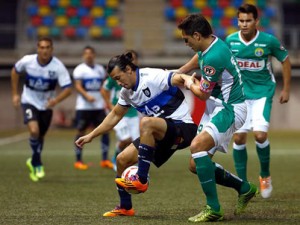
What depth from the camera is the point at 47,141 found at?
20.4 meters

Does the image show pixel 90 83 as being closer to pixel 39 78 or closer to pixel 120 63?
pixel 39 78

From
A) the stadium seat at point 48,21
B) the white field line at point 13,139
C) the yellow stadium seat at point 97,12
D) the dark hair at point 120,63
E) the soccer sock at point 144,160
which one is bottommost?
the white field line at point 13,139

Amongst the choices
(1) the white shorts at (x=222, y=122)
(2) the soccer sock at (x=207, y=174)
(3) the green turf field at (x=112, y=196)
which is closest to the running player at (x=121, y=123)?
(3) the green turf field at (x=112, y=196)

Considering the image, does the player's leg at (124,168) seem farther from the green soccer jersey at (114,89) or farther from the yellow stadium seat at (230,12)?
the yellow stadium seat at (230,12)

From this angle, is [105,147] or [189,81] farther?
[105,147]

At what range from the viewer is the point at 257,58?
9.49m

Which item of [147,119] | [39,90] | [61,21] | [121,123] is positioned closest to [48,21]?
[61,21]

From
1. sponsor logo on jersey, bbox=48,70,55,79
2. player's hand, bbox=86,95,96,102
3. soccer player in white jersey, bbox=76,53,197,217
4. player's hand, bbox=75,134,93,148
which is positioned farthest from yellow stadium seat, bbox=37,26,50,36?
player's hand, bbox=75,134,93,148

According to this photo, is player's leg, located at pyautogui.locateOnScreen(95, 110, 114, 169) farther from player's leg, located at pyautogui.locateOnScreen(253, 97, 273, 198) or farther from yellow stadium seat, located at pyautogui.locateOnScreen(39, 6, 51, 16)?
yellow stadium seat, located at pyautogui.locateOnScreen(39, 6, 51, 16)

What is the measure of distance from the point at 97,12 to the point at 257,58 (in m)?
19.7

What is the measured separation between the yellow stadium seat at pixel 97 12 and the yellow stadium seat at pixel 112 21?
1.11ft

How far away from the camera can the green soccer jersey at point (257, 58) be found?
946 centimetres

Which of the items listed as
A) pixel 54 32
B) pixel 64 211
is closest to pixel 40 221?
pixel 64 211

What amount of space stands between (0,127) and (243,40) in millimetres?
17687
